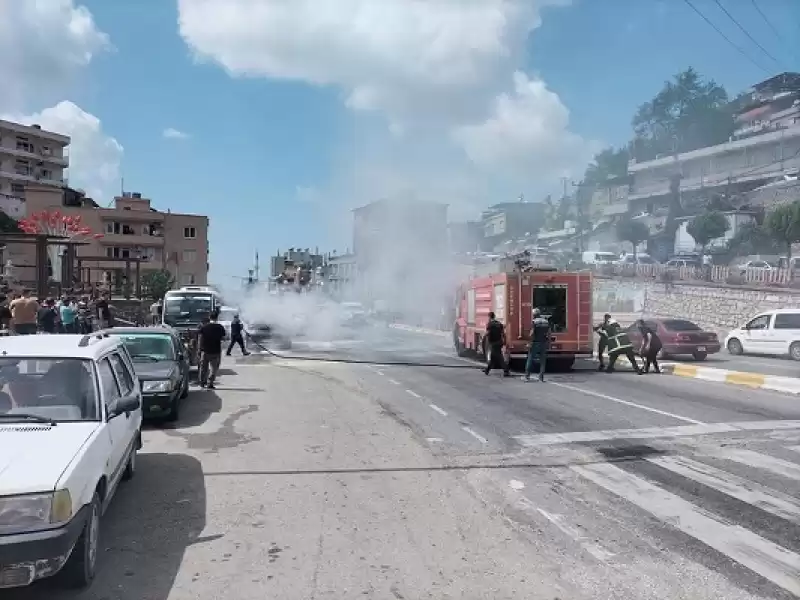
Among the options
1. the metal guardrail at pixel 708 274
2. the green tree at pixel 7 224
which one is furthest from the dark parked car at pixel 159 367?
the green tree at pixel 7 224

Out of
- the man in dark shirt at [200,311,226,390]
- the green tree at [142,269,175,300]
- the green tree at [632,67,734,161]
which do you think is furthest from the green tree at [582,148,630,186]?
the man in dark shirt at [200,311,226,390]

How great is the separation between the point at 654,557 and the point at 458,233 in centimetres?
3503

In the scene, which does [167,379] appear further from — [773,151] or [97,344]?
[773,151]

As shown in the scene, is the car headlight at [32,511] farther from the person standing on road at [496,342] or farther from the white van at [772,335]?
the white van at [772,335]

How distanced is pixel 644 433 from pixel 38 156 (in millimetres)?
78468

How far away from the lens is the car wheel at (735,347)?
2498cm

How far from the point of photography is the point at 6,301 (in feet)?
64.6

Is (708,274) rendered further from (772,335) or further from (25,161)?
(25,161)

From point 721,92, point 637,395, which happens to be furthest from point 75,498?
point 721,92

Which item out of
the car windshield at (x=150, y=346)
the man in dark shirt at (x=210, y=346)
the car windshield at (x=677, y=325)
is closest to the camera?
the car windshield at (x=150, y=346)

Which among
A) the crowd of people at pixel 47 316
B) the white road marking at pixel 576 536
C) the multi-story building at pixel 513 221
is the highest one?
the multi-story building at pixel 513 221

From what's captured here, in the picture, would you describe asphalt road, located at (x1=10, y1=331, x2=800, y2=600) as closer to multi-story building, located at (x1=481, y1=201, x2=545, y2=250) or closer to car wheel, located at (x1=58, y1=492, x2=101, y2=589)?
car wheel, located at (x1=58, y1=492, x2=101, y2=589)

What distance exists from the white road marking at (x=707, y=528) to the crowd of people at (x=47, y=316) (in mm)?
13256

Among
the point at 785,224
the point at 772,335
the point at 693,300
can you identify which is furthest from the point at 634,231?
the point at 772,335
